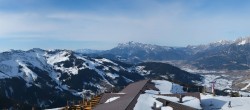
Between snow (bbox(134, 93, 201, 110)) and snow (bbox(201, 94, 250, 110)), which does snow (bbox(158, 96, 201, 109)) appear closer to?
snow (bbox(134, 93, 201, 110))

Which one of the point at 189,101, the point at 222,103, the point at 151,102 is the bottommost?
the point at 222,103

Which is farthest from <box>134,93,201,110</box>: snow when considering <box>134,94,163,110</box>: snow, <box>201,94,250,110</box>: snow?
<box>201,94,250,110</box>: snow

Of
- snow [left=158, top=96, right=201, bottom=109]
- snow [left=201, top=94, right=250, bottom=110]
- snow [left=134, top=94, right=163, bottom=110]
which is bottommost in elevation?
snow [left=201, top=94, right=250, bottom=110]

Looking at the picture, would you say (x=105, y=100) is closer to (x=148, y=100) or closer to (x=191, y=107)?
Answer: (x=148, y=100)

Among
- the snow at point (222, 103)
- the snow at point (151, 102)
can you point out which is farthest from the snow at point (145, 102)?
the snow at point (222, 103)

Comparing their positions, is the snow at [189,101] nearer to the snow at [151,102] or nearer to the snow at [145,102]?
the snow at [151,102]

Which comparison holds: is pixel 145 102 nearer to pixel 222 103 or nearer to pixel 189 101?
pixel 189 101

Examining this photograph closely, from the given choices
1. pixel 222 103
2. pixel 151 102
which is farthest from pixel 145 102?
pixel 222 103

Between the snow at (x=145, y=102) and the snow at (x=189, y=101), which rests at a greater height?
the snow at (x=145, y=102)

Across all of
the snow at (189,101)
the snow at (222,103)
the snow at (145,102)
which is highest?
the snow at (145,102)
